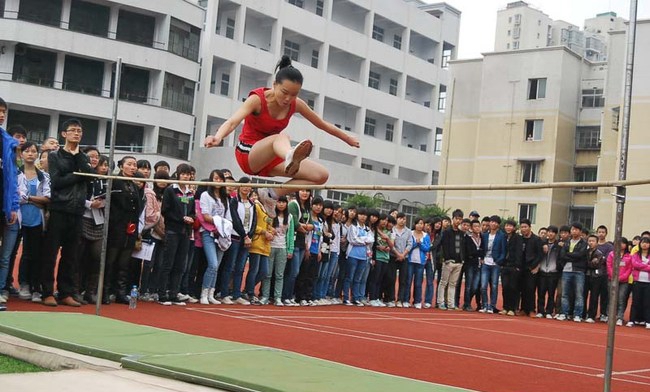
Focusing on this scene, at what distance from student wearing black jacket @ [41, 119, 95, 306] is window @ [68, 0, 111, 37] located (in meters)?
23.9

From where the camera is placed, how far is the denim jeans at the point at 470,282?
1351cm

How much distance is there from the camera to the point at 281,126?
588 cm

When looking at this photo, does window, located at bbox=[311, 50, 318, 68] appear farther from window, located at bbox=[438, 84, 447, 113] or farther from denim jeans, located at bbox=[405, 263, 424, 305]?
denim jeans, located at bbox=[405, 263, 424, 305]

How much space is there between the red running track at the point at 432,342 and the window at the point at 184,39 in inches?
908

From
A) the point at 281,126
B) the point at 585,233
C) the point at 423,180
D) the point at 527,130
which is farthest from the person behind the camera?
the point at 423,180

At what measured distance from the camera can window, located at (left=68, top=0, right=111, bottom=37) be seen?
30344mm

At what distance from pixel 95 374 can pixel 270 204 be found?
5632mm

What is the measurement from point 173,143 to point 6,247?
83.5 ft

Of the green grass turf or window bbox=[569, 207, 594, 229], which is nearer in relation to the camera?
the green grass turf

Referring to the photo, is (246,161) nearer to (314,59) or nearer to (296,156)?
(296,156)

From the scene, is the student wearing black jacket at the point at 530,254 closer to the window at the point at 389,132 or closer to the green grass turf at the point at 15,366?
the green grass turf at the point at 15,366

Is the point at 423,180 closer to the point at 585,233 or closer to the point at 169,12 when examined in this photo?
the point at 169,12

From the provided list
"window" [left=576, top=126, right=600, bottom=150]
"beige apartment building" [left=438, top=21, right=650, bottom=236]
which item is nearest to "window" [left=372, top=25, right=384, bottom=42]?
"beige apartment building" [left=438, top=21, right=650, bottom=236]

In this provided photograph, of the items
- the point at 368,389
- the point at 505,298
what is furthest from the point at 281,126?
the point at 505,298
